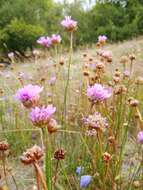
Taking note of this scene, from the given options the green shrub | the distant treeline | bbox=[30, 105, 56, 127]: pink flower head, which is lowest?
bbox=[30, 105, 56, 127]: pink flower head

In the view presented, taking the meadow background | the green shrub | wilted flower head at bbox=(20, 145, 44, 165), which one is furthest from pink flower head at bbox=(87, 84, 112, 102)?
the green shrub

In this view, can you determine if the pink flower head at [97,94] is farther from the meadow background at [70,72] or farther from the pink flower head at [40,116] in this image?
the pink flower head at [40,116]

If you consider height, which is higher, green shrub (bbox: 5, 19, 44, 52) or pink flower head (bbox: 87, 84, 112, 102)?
Result: green shrub (bbox: 5, 19, 44, 52)

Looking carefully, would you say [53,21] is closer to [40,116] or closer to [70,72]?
[70,72]

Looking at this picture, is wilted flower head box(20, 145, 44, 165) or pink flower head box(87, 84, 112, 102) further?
pink flower head box(87, 84, 112, 102)

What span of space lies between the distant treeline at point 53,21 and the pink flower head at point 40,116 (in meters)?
12.4

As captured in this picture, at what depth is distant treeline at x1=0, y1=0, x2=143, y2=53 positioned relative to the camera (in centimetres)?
1391

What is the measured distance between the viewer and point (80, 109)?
10.4 feet

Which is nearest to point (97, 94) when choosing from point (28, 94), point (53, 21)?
point (28, 94)

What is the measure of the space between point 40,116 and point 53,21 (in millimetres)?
17232

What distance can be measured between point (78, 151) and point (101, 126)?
3.47 ft

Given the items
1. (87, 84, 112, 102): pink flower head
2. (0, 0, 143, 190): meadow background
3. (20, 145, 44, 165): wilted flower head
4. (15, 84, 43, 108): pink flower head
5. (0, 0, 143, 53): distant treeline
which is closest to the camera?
(20, 145, 44, 165): wilted flower head

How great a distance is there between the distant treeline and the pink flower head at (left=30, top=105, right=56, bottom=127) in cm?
1240

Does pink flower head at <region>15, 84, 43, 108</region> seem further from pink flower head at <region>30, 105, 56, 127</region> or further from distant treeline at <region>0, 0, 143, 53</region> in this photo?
distant treeline at <region>0, 0, 143, 53</region>
